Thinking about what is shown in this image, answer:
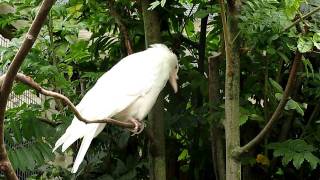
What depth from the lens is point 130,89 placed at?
1804 mm

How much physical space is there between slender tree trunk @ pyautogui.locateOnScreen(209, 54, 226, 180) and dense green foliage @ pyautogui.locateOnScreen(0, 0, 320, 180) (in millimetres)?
40

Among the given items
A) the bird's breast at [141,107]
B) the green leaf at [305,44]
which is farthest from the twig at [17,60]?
the bird's breast at [141,107]

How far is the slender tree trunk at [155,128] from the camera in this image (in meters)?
1.94

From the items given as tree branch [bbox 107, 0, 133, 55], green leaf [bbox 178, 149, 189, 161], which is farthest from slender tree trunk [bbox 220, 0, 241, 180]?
green leaf [bbox 178, 149, 189, 161]

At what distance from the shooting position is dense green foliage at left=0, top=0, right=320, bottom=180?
6.27ft

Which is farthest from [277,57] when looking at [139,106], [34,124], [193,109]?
[34,124]

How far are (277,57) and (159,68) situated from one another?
17.4 inches

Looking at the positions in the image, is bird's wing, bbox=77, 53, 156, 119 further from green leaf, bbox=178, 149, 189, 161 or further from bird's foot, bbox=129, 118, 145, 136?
green leaf, bbox=178, 149, 189, 161

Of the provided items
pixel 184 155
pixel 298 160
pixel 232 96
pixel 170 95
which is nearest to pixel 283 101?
pixel 232 96

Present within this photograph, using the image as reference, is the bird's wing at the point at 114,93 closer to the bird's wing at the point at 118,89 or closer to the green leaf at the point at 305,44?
the bird's wing at the point at 118,89

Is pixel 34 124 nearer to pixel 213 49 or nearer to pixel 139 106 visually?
pixel 139 106

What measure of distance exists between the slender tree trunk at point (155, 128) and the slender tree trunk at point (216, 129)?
0.19m

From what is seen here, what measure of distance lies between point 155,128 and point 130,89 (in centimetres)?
21

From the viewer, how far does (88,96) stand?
5.72ft
